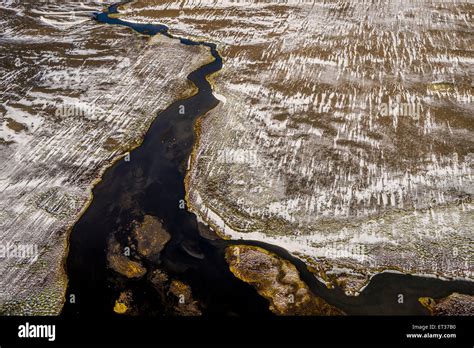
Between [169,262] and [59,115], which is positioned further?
[59,115]

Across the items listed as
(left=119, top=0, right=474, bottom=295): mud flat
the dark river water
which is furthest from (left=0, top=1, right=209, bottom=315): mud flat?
(left=119, top=0, right=474, bottom=295): mud flat

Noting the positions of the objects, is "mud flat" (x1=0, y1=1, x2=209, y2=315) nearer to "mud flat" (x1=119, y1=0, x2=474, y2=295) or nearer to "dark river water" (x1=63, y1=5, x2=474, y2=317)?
Answer: "dark river water" (x1=63, y1=5, x2=474, y2=317)

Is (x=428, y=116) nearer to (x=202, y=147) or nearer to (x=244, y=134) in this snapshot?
(x=244, y=134)

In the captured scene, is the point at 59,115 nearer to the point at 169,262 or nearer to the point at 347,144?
the point at 169,262

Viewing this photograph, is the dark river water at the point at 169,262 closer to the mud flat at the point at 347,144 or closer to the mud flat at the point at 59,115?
the mud flat at the point at 347,144

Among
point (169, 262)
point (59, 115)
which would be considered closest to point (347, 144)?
point (169, 262)

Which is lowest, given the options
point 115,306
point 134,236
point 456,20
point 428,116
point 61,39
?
point 115,306

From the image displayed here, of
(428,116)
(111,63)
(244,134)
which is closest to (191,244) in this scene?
(244,134)
